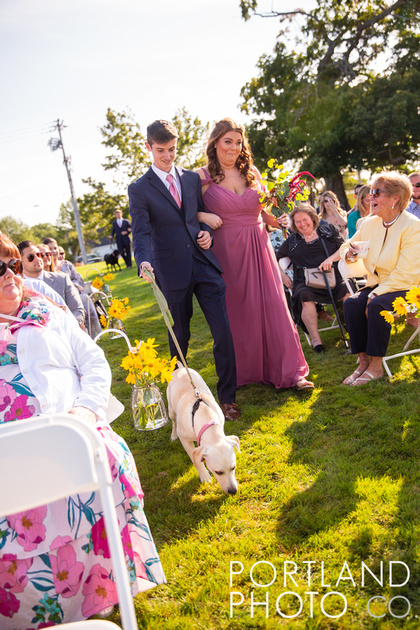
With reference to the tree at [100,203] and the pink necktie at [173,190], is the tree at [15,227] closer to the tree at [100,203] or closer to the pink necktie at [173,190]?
the tree at [100,203]

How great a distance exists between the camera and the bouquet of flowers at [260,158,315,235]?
15.1 feet

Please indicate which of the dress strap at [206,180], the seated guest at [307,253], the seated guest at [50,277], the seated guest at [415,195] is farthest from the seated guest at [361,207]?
the seated guest at [50,277]

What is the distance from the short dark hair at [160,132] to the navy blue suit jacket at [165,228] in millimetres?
329

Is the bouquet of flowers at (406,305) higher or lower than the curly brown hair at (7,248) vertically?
lower

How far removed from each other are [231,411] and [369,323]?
62.3 inches

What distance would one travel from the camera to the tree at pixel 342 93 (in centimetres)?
1781

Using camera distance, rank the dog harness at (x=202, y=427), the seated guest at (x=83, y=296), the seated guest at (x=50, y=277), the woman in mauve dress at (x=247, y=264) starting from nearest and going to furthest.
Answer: the dog harness at (x=202, y=427), the woman in mauve dress at (x=247, y=264), the seated guest at (x=50, y=277), the seated guest at (x=83, y=296)

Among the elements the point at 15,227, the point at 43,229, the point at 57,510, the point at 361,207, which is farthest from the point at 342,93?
the point at 43,229

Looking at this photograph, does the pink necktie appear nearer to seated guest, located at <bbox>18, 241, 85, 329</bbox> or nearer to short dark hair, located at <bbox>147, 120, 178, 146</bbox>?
short dark hair, located at <bbox>147, 120, 178, 146</bbox>

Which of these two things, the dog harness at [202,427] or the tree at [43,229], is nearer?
the dog harness at [202,427]

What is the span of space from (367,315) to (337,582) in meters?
2.73

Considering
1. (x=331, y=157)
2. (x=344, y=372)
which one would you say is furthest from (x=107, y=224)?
(x=344, y=372)

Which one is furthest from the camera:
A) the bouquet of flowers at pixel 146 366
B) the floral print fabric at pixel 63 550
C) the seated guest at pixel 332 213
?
the seated guest at pixel 332 213

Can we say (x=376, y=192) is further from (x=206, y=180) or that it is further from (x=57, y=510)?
(x=57, y=510)
